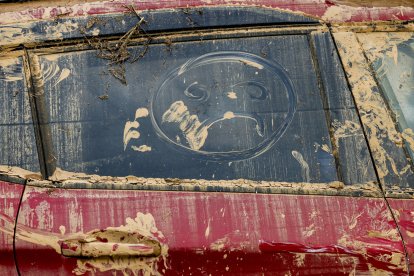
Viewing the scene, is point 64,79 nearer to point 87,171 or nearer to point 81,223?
point 87,171

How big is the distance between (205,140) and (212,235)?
342 millimetres

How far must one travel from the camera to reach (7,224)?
6.47 feet

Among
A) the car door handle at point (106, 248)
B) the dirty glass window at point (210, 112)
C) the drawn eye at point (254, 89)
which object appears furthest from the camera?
the drawn eye at point (254, 89)

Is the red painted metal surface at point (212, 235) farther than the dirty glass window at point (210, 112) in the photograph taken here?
No

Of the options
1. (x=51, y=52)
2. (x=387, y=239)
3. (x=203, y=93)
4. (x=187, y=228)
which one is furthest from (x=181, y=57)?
(x=387, y=239)

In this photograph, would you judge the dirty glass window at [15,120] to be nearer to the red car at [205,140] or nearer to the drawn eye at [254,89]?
the red car at [205,140]

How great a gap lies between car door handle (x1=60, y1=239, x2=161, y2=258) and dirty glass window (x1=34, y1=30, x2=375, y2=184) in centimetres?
24

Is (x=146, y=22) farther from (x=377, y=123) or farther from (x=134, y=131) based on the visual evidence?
(x=377, y=123)

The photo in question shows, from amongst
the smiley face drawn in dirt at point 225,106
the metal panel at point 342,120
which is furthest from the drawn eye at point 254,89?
the metal panel at point 342,120

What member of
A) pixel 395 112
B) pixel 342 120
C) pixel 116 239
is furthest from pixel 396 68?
pixel 116 239

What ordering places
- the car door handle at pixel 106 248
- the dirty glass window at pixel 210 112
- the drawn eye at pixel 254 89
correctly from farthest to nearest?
the drawn eye at pixel 254 89 < the dirty glass window at pixel 210 112 < the car door handle at pixel 106 248

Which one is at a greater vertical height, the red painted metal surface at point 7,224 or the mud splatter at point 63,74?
the mud splatter at point 63,74

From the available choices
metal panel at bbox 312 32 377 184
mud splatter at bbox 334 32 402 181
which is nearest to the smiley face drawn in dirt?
metal panel at bbox 312 32 377 184

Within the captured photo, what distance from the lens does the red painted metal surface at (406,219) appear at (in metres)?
1.97
